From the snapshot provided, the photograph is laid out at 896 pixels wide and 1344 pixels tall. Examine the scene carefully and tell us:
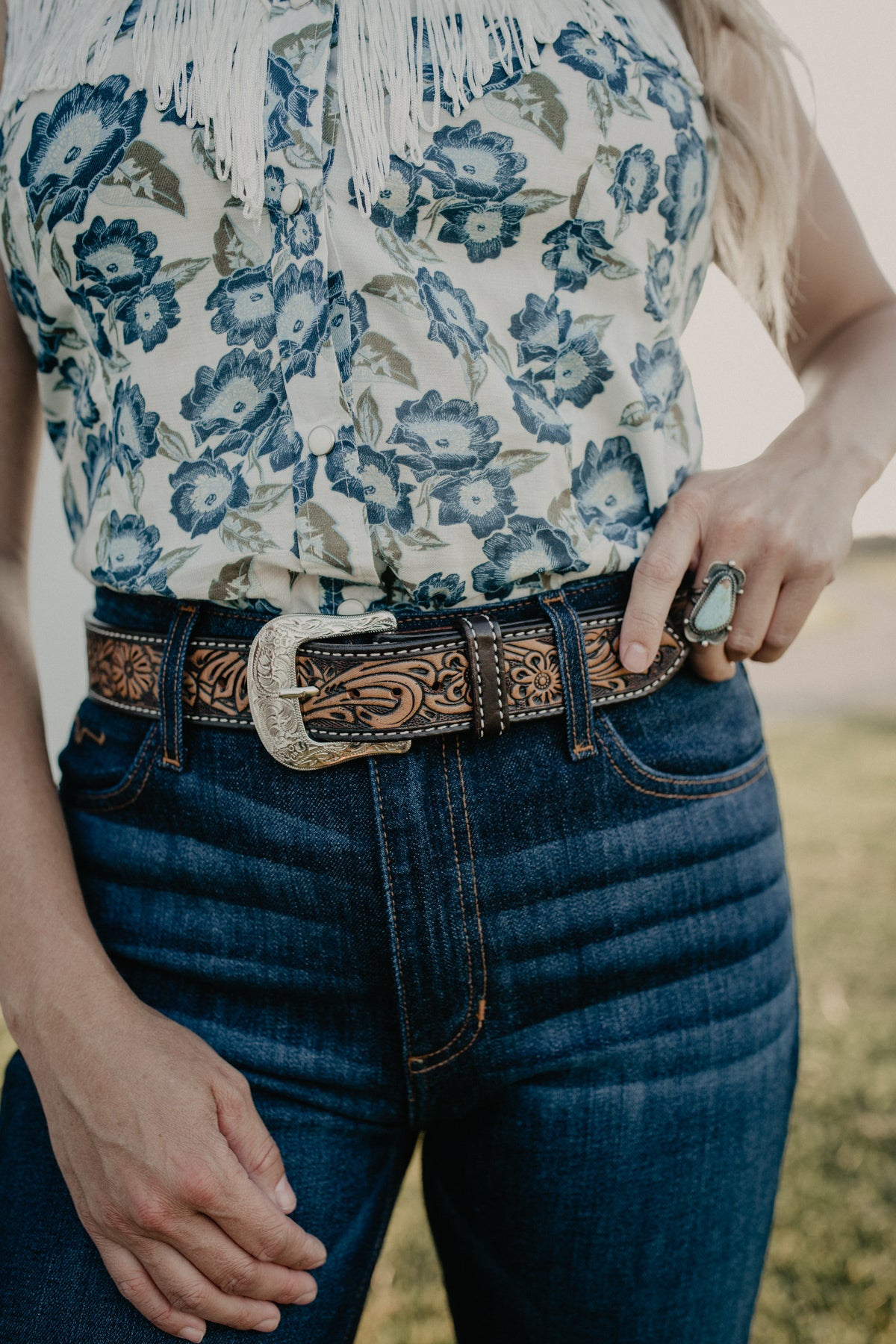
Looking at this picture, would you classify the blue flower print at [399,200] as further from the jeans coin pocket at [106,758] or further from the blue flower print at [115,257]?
the jeans coin pocket at [106,758]

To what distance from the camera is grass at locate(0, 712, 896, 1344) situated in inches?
82.0

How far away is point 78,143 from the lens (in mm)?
833

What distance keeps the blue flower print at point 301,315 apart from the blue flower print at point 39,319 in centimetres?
24

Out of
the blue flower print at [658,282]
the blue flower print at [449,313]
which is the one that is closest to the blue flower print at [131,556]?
the blue flower print at [449,313]

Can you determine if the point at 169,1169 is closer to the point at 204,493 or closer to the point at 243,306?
the point at 204,493

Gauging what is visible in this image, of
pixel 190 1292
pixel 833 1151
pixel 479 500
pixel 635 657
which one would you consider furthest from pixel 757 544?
pixel 833 1151

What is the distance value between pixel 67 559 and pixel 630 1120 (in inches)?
79.1

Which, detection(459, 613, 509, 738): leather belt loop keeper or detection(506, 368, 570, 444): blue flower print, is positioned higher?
detection(506, 368, 570, 444): blue flower print

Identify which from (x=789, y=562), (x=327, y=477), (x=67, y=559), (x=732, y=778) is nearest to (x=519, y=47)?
(x=327, y=477)

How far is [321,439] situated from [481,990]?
0.51 meters

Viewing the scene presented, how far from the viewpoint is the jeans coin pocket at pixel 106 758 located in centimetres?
89

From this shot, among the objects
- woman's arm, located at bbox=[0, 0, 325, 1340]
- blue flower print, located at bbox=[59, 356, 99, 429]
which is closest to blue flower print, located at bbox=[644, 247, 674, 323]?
blue flower print, located at bbox=[59, 356, 99, 429]

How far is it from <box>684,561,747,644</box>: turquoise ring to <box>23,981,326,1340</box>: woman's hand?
58 cm

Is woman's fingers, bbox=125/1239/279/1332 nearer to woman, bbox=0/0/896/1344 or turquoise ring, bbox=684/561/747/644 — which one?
woman, bbox=0/0/896/1344
